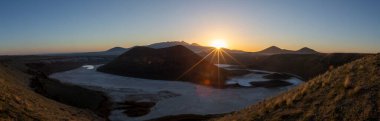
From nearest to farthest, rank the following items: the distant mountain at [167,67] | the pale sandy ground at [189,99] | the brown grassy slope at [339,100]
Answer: the brown grassy slope at [339,100] < the pale sandy ground at [189,99] < the distant mountain at [167,67]

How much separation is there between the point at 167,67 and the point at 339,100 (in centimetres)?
7849

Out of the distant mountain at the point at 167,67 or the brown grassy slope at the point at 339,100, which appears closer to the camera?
the brown grassy slope at the point at 339,100

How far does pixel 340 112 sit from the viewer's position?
36.7ft

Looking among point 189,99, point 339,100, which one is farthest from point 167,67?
point 339,100

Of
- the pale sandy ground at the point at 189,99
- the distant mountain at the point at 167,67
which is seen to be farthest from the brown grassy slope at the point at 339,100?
the distant mountain at the point at 167,67

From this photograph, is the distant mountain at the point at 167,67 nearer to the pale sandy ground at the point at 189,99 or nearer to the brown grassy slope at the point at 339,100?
the pale sandy ground at the point at 189,99

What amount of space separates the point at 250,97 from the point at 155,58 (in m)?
46.4

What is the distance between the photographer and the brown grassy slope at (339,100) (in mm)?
10859

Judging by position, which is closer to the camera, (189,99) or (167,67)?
(189,99)

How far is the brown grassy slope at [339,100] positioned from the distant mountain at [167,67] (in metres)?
59.4

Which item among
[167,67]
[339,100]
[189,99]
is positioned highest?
[339,100]

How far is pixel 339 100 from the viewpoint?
1220 centimetres

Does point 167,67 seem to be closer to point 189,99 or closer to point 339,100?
point 189,99

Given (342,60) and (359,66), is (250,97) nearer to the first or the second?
(359,66)
